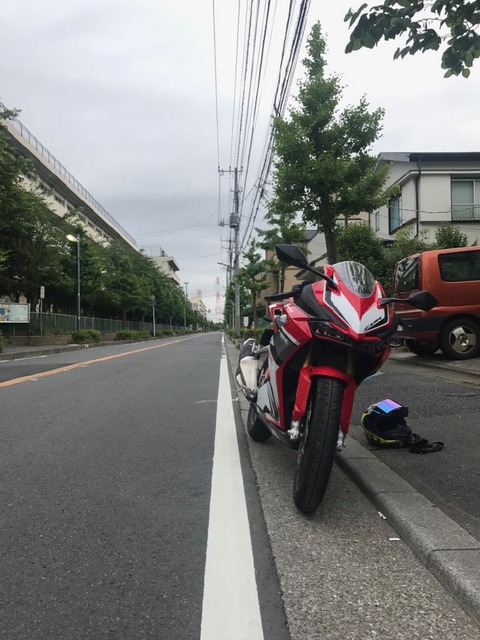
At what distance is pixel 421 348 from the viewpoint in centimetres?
1105

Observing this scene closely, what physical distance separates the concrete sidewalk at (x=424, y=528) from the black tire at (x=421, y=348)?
7283mm

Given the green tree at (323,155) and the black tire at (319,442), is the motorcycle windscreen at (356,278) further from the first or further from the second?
the green tree at (323,155)

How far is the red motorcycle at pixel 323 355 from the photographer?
289cm

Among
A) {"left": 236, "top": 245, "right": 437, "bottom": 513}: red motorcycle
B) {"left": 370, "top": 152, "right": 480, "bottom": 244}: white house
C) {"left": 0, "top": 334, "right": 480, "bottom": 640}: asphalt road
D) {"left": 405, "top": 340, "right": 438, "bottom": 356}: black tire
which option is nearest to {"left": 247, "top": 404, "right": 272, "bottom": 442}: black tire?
{"left": 0, "top": 334, "right": 480, "bottom": 640}: asphalt road

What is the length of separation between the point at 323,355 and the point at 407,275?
8.06 meters

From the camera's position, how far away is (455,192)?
73.1 feet

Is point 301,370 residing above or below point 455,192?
below

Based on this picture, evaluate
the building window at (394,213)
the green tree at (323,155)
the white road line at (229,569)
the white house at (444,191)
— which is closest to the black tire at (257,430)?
the white road line at (229,569)

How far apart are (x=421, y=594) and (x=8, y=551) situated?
2000 millimetres

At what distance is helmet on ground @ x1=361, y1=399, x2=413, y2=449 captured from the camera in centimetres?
441

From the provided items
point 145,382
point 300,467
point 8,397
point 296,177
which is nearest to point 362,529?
point 300,467

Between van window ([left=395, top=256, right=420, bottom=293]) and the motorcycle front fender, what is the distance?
746 cm

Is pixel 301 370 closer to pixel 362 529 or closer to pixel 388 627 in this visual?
pixel 362 529

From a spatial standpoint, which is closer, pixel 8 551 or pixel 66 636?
pixel 66 636
